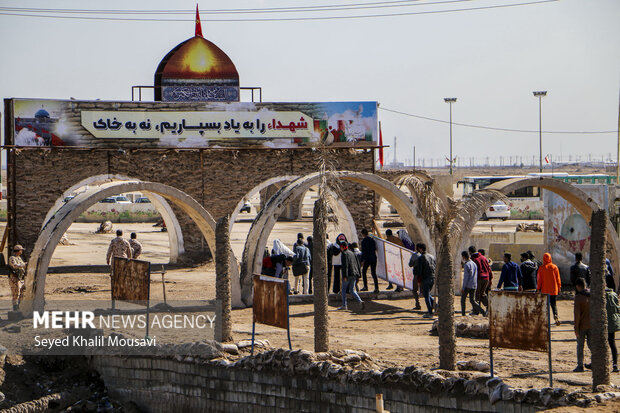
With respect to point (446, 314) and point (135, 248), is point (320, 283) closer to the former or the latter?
point (446, 314)

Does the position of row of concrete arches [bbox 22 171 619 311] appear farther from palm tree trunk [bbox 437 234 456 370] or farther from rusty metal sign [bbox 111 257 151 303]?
palm tree trunk [bbox 437 234 456 370]

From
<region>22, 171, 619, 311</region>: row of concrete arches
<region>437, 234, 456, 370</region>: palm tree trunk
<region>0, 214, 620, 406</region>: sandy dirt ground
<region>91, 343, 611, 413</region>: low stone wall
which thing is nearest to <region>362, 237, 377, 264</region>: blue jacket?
<region>0, 214, 620, 406</region>: sandy dirt ground

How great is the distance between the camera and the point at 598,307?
9.85 metres

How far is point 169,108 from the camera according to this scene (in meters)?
24.4

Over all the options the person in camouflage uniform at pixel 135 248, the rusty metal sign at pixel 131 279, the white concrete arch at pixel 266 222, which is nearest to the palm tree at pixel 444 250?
the white concrete arch at pixel 266 222

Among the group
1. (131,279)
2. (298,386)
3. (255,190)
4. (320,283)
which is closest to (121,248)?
(131,279)

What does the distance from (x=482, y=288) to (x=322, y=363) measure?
16.9ft

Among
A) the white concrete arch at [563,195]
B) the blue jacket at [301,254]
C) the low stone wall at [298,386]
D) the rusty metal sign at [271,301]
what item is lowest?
the low stone wall at [298,386]

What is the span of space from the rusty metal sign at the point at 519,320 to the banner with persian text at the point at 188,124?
44.2ft

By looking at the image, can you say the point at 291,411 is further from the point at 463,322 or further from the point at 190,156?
the point at 190,156

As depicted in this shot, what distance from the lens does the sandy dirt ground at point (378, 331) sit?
11.1m

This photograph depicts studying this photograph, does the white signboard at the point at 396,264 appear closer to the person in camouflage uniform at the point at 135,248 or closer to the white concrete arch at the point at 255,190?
the person in camouflage uniform at the point at 135,248

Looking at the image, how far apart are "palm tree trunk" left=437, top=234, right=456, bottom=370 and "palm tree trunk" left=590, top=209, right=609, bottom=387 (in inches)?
69.9

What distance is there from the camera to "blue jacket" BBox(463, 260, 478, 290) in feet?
49.0
